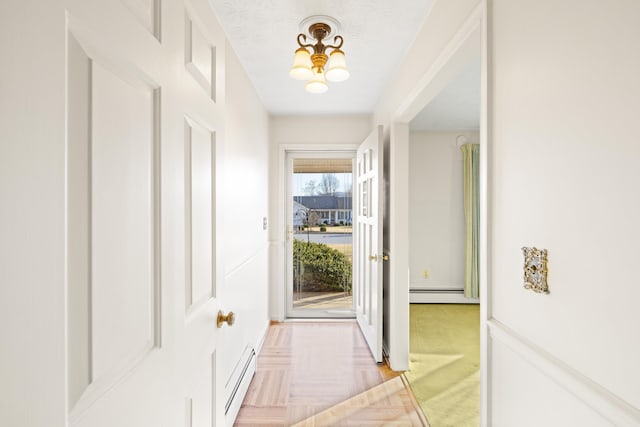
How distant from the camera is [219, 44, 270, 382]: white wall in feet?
7.46

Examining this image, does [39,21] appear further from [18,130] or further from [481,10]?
[481,10]

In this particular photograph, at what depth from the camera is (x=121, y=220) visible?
0.66 metres

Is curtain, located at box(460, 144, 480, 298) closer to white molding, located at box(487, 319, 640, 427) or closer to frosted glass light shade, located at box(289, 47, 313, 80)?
frosted glass light shade, located at box(289, 47, 313, 80)

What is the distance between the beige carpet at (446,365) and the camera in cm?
224

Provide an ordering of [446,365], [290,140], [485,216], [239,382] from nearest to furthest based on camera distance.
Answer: [485,216] → [239,382] → [446,365] → [290,140]

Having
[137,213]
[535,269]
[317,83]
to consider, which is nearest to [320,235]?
[317,83]

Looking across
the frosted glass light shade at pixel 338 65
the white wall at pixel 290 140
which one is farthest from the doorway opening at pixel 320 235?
the frosted glass light shade at pixel 338 65

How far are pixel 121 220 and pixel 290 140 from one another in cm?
354

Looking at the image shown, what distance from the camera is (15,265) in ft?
1.35

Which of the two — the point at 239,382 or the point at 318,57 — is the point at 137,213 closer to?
the point at 318,57

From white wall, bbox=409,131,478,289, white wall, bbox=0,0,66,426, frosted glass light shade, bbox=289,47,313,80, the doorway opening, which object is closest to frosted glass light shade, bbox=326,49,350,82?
frosted glass light shade, bbox=289,47,313,80

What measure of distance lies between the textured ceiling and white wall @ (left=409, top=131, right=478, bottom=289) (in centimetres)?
192

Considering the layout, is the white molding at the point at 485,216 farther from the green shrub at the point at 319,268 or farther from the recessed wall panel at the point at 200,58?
the green shrub at the point at 319,268

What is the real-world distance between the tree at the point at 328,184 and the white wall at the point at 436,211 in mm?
1290
